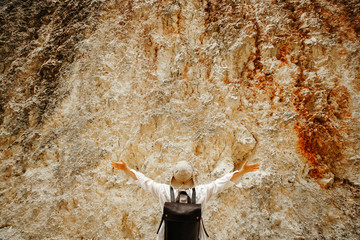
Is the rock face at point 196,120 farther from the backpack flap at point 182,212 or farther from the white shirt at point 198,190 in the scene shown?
the backpack flap at point 182,212

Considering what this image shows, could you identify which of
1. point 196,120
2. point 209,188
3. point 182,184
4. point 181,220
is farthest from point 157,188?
point 196,120

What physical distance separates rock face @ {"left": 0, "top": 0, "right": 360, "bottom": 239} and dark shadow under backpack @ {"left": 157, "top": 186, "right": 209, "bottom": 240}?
1192 millimetres

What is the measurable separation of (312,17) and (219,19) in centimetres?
146

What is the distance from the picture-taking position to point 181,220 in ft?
4.89

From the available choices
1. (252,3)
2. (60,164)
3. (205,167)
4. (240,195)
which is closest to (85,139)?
(60,164)

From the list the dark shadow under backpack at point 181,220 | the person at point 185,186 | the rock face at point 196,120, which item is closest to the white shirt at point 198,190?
the person at point 185,186

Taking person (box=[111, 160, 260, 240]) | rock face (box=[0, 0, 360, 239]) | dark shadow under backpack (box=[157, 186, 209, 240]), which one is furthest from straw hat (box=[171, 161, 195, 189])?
rock face (box=[0, 0, 360, 239])

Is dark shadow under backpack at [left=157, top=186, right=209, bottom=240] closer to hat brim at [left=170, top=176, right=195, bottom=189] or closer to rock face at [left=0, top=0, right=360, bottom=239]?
hat brim at [left=170, top=176, right=195, bottom=189]

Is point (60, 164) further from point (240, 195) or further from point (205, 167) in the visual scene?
point (240, 195)

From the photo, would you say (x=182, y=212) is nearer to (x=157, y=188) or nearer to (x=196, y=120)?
(x=157, y=188)

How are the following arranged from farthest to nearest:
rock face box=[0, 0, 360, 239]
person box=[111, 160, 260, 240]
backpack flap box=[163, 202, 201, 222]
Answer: rock face box=[0, 0, 360, 239] < person box=[111, 160, 260, 240] < backpack flap box=[163, 202, 201, 222]

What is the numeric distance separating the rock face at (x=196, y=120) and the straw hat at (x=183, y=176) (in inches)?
46.9

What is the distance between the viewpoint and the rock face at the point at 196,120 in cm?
250

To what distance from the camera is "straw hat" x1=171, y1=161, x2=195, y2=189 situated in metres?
1.57
